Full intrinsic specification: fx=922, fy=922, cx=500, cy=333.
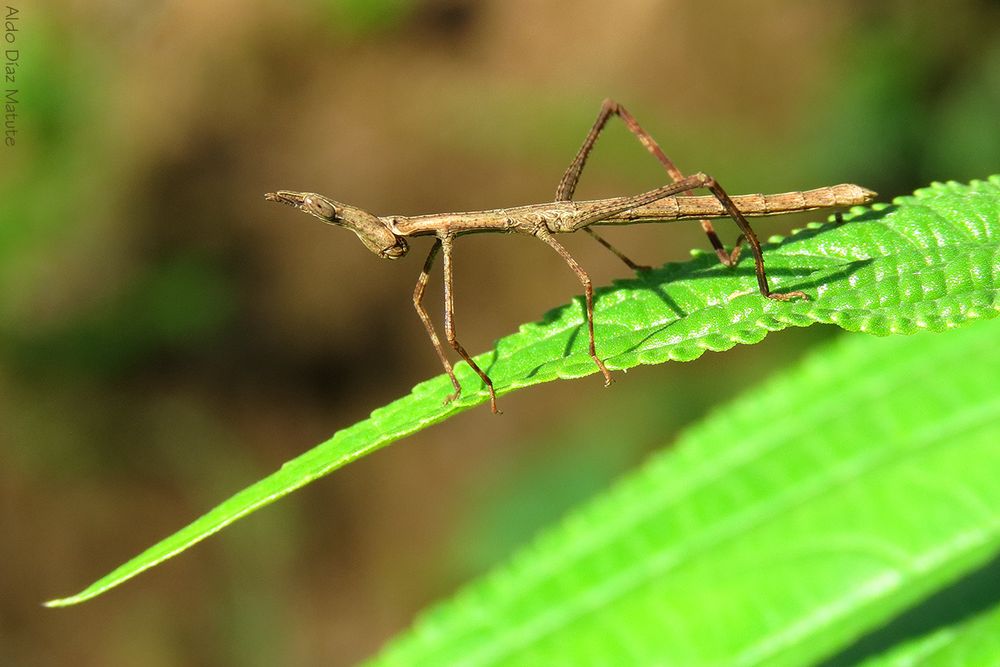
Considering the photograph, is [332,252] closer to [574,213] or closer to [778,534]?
[574,213]

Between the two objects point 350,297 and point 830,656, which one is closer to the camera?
point 830,656

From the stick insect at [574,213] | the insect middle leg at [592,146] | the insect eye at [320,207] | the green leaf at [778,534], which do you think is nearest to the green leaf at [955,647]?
the green leaf at [778,534]

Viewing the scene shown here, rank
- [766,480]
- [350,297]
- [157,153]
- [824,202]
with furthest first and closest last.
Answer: [157,153], [350,297], [824,202], [766,480]

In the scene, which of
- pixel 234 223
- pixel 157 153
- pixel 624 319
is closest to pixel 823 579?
pixel 624 319

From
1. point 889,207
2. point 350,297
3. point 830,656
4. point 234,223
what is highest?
point 234,223

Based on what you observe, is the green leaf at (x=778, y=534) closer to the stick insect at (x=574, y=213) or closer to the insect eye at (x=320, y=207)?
the stick insect at (x=574, y=213)

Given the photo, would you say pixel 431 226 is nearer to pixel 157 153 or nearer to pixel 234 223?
pixel 234 223

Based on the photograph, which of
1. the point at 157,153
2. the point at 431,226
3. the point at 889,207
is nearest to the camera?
the point at 889,207
